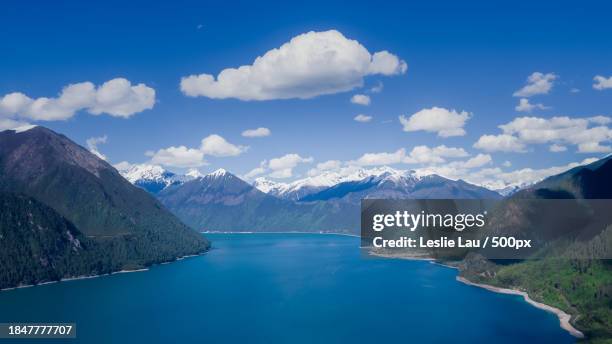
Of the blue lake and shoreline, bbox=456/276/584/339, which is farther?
shoreline, bbox=456/276/584/339

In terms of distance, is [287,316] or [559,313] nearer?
[287,316]

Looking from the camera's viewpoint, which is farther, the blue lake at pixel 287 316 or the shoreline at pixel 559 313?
the shoreline at pixel 559 313

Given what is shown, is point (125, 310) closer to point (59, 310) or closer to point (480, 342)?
point (59, 310)

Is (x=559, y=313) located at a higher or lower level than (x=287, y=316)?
higher

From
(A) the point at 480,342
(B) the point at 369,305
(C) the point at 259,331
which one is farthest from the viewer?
(B) the point at 369,305

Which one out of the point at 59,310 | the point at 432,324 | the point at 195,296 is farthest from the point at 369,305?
the point at 59,310

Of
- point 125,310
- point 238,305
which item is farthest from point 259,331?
point 125,310

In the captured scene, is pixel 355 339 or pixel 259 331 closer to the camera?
pixel 355 339

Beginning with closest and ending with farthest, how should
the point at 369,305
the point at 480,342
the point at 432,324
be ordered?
the point at 480,342, the point at 432,324, the point at 369,305

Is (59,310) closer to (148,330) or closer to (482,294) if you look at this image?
(148,330)
